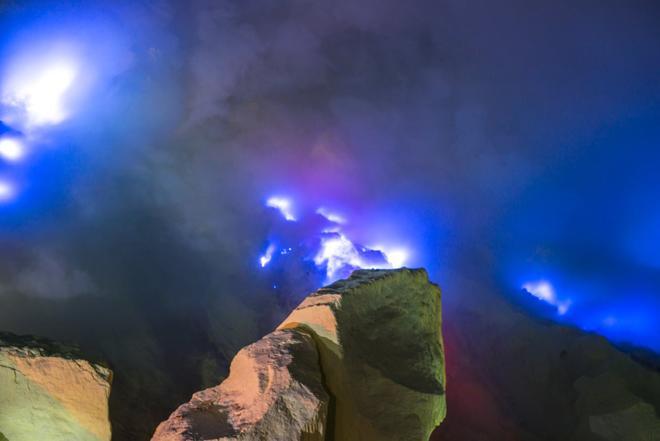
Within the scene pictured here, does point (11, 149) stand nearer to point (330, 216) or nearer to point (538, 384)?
point (330, 216)

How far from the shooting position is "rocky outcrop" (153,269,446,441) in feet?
7.47

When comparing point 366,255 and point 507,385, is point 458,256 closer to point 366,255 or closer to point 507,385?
point 366,255

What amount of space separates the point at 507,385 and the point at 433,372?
8.10 m

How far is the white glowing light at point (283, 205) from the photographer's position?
15.7 metres

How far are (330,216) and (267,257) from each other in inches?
220

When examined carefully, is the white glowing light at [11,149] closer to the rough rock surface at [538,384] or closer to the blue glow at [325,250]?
the blue glow at [325,250]

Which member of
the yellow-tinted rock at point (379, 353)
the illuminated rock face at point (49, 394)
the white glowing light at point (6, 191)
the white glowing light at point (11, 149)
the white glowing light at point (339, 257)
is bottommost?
the illuminated rock face at point (49, 394)

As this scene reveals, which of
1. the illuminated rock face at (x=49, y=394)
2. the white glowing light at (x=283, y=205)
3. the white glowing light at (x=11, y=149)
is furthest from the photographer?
the white glowing light at (x=283, y=205)

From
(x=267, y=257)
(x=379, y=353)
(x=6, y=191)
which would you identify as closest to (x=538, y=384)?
(x=379, y=353)

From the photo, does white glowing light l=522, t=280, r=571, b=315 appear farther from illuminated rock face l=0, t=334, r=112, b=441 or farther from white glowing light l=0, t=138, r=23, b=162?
white glowing light l=0, t=138, r=23, b=162

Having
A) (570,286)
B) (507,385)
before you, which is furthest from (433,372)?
(570,286)

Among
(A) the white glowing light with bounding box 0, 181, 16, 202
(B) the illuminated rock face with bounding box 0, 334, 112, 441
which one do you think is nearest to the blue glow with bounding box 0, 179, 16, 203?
(A) the white glowing light with bounding box 0, 181, 16, 202

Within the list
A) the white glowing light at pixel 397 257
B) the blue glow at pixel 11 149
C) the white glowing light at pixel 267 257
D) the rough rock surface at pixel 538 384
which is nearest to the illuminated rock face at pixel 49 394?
the rough rock surface at pixel 538 384

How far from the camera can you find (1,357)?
4004 mm
